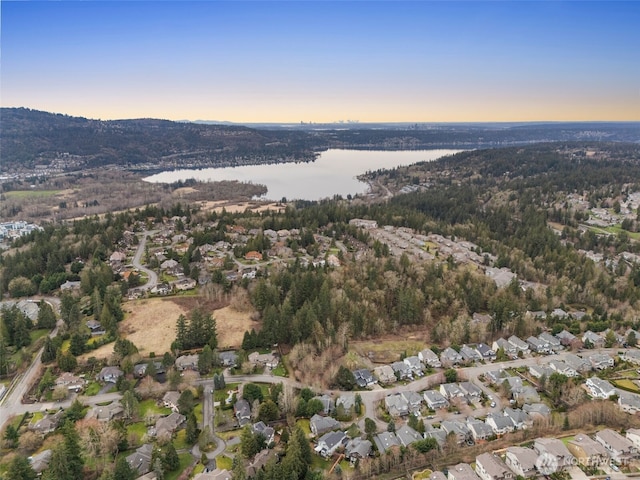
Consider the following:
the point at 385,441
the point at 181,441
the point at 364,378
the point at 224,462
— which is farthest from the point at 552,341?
the point at 181,441

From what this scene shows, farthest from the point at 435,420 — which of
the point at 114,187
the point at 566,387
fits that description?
the point at 114,187

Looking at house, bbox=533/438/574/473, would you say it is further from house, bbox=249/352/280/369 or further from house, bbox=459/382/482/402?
house, bbox=249/352/280/369

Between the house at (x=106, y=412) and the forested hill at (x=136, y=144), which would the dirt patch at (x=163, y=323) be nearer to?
the house at (x=106, y=412)

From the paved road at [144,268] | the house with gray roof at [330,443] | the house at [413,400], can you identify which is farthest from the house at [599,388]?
the paved road at [144,268]

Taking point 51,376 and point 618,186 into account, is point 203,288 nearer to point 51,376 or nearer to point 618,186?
point 51,376

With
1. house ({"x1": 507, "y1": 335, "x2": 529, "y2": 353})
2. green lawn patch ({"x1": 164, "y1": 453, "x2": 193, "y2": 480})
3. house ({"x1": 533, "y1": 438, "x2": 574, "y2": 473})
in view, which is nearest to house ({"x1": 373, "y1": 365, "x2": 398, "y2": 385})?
house ({"x1": 533, "y1": 438, "x2": 574, "y2": 473})

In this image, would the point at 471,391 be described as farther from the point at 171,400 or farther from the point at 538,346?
the point at 171,400
